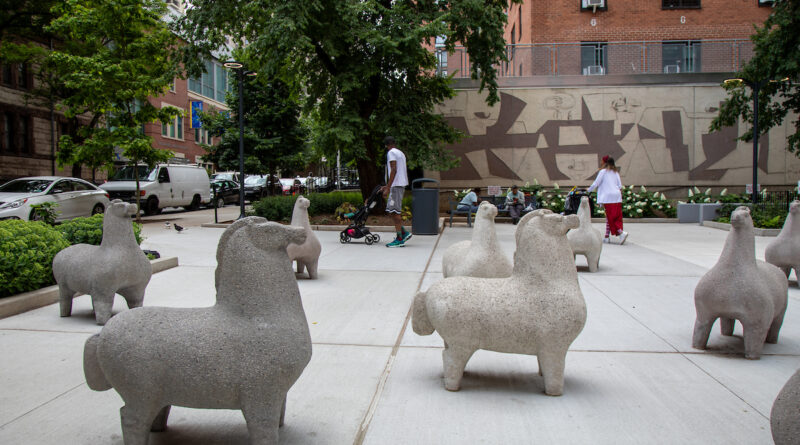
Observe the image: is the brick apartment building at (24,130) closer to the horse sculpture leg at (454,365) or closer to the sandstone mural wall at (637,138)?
the sandstone mural wall at (637,138)

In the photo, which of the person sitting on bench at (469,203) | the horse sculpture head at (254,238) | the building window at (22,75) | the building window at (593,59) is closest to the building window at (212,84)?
the building window at (22,75)

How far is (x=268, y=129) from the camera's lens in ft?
92.6

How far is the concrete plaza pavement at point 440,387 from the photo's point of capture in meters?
3.01

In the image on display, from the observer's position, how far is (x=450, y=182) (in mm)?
21516

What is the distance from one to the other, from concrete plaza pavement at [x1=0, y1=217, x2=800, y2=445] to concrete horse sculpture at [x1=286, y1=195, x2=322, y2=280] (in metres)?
0.96

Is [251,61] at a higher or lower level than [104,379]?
higher

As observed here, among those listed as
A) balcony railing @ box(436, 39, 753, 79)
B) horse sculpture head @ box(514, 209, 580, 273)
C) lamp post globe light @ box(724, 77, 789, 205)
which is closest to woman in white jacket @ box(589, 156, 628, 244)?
lamp post globe light @ box(724, 77, 789, 205)

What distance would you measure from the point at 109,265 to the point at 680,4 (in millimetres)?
29212

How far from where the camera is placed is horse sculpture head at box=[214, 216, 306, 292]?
261 centimetres

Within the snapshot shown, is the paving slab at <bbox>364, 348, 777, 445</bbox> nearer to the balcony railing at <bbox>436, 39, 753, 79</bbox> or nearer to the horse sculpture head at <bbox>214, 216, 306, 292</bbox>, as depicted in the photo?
the horse sculpture head at <bbox>214, 216, 306, 292</bbox>

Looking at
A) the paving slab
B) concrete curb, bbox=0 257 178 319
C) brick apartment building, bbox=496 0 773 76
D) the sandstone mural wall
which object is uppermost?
brick apartment building, bbox=496 0 773 76

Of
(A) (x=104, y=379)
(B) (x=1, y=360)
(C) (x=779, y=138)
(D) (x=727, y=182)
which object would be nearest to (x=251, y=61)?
(B) (x=1, y=360)

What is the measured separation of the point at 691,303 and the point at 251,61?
1531cm

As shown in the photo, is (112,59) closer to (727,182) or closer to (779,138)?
(727,182)
